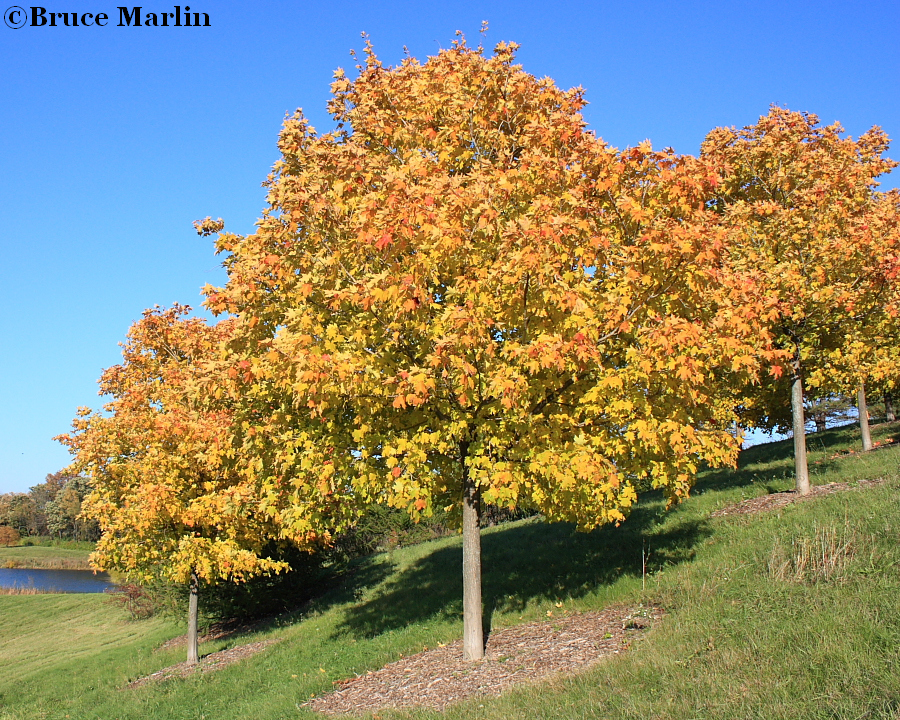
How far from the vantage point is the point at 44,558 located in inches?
2763

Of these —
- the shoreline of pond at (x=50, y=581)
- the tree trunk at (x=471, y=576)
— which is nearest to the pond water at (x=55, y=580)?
the shoreline of pond at (x=50, y=581)

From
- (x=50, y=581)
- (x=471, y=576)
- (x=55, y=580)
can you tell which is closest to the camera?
(x=471, y=576)

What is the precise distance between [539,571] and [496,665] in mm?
5437

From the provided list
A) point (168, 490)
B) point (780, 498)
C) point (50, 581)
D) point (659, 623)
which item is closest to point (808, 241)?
point (780, 498)

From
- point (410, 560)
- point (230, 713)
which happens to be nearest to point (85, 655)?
point (410, 560)

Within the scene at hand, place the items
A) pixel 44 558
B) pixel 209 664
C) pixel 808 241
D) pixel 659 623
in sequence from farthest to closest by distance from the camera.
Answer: pixel 44 558 → pixel 209 664 → pixel 808 241 → pixel 659 623

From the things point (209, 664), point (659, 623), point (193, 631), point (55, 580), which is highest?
point (659, 623)

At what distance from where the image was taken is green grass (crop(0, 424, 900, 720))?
4.97 meters

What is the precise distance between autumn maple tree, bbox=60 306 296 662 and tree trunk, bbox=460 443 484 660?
17.5 feet

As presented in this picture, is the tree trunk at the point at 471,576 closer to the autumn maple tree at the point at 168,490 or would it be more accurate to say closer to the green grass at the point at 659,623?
the green grass at the point at 659,623

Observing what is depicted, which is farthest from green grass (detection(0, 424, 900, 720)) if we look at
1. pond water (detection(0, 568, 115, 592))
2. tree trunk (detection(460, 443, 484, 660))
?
pond water (detection(0, 568, 115, 592))

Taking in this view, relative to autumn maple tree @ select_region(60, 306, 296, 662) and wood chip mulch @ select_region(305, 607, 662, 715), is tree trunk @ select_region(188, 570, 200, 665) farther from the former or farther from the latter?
wood chip mulch @ select_region(305, 607, 662, 715)

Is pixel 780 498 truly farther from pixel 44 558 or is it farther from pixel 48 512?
pixel 48 512

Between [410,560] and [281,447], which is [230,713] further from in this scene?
[410,560]
